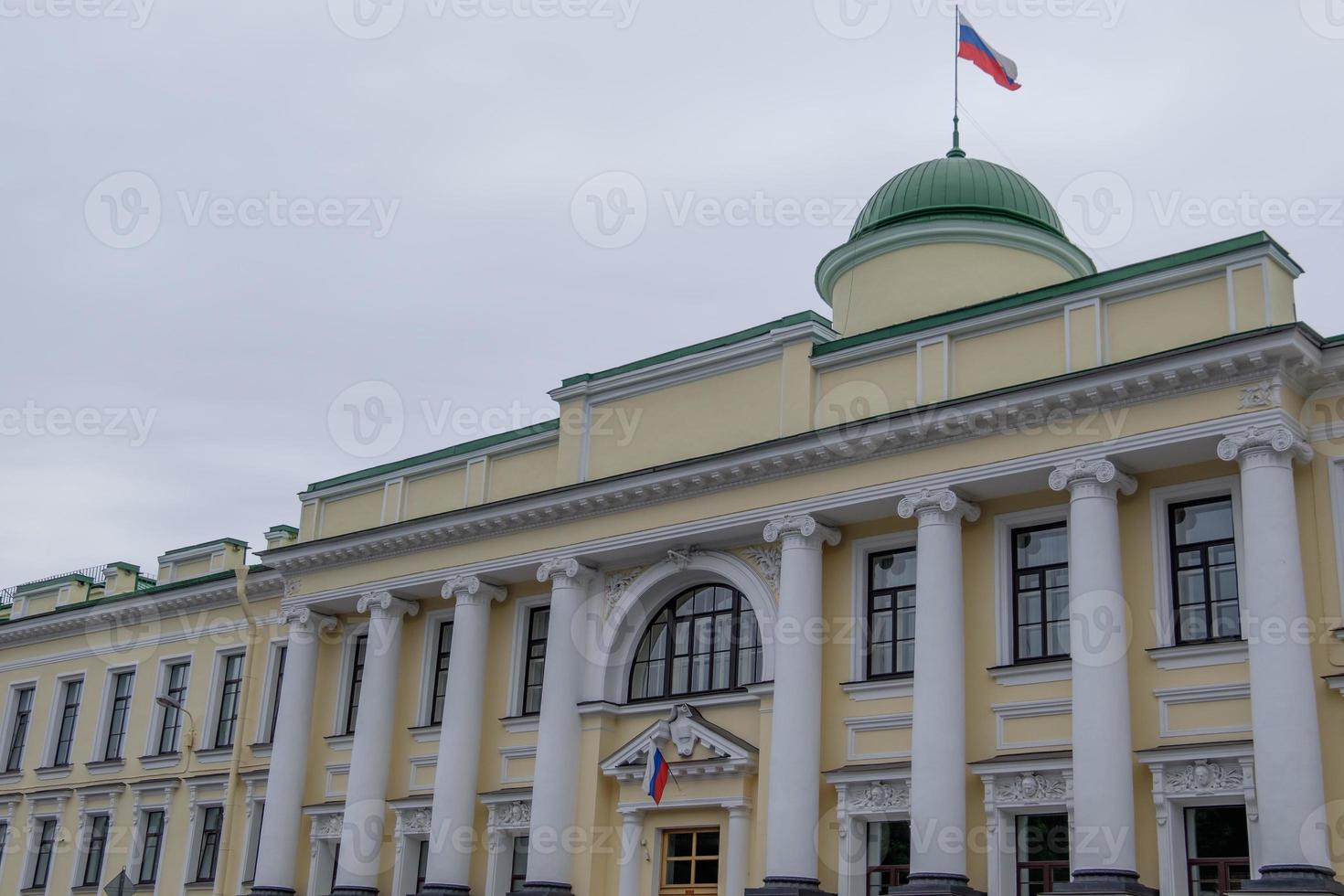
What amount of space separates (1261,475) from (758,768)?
25.1ft

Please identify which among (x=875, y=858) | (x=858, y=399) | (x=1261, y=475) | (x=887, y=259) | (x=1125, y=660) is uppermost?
(x=887, y=259)

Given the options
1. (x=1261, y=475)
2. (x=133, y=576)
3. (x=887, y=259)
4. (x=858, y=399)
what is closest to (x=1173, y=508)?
(x=1261, y=475)

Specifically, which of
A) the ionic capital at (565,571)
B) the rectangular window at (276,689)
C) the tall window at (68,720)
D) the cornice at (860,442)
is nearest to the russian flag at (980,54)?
the cornice at (860,442)

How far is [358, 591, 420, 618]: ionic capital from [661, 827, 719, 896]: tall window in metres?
6.71

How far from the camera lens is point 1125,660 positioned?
17.2m

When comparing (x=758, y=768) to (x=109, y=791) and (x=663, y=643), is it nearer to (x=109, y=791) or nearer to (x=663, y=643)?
(x=663, y=643)

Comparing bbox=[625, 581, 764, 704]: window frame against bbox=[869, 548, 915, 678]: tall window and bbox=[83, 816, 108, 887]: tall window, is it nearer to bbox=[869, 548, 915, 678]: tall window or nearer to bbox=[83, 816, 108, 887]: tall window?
bbox=[869, 548, 915, 678]: tall window

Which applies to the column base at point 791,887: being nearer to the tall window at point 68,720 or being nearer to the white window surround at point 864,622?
the white window surround at point 864,622

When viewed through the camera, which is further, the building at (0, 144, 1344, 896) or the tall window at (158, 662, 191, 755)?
the tall window at (158, 662, 191, 755)

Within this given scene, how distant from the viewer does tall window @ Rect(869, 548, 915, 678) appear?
19.7m

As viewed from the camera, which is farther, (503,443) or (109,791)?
(109,791)

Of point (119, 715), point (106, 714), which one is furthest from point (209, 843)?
point (106, 714)

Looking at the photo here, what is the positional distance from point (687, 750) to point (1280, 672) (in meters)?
8.35

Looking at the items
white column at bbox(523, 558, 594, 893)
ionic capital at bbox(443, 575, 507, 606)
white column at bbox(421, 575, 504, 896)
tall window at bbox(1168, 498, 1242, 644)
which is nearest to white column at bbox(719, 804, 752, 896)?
white column at bbox(523, 558, 594, 893)
